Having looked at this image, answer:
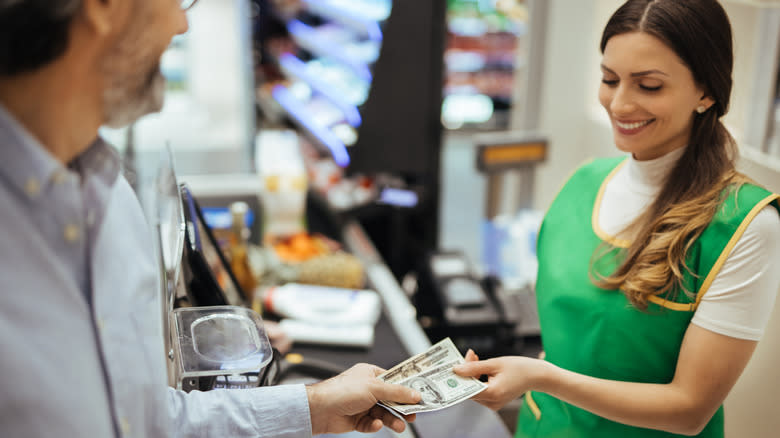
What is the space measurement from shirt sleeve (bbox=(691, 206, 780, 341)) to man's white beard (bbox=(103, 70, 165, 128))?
1.01 metres

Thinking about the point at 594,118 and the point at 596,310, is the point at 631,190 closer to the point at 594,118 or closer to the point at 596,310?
the point at 596,310

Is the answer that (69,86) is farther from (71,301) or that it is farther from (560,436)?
(560,436)

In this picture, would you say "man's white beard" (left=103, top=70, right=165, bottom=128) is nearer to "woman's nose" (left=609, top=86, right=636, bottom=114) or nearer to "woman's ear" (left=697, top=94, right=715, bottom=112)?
"woman's nose" (left=609, top=86, right=636, bottom=114)

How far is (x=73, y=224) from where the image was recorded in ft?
3.18

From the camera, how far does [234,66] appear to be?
15.8ft

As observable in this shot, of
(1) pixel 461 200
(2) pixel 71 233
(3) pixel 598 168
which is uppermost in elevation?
(2) pixel 71 233

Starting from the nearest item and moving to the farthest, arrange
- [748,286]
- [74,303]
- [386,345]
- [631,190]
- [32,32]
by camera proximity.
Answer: [32,32] < [74,303] < [748,286] < [631,190] < [386,345]

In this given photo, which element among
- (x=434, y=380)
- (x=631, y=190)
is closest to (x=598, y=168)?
(x=631, y=190)

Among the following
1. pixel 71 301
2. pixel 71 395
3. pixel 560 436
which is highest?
pixel 71 301

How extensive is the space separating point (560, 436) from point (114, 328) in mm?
1023

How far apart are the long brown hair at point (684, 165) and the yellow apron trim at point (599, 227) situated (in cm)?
3

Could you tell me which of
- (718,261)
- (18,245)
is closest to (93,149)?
(18,245)

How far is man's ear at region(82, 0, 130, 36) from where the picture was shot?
90cm

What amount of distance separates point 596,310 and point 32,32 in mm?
A: 1121
